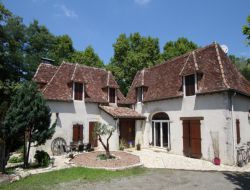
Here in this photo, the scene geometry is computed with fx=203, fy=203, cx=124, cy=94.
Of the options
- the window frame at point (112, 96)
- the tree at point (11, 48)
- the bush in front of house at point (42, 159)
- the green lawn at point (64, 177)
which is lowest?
the green lawn at point (64, 177)

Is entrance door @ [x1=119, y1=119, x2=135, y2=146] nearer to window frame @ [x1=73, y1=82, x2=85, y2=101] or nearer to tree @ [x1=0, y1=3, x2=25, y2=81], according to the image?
window frame @ [x1=73, y1=82, x2=85, y2=101]

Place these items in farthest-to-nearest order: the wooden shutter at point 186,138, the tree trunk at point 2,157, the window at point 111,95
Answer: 1. the window at point 111,95
2. the wooden shutter at point 186,138
3. the tree trunk at point 2,157

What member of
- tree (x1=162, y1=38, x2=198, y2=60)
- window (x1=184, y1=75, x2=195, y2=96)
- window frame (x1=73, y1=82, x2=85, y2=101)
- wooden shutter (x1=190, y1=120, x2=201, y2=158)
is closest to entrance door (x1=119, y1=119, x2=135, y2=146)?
window frame (x1=73, y1=82, x2=85, y2=101)

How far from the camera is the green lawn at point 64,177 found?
8526mm

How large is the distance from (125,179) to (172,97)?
835 centimetres

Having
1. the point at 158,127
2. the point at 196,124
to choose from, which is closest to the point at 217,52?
the point at 196,124

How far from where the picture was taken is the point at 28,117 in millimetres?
11008

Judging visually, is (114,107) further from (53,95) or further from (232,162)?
(232,162)

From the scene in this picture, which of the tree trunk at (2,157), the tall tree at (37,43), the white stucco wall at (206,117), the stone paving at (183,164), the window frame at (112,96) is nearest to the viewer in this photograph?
the tree trunk at (2,157)

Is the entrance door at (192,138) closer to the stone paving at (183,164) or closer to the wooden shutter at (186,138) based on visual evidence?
the wooden shutter at (186,138)

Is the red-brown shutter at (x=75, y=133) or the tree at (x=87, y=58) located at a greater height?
the tree at (x=87, y=58)

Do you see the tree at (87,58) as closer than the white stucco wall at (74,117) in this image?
No

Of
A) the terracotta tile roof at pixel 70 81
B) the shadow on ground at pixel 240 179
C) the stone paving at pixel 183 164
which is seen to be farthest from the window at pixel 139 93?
the shadow on ground at pixel 240 179

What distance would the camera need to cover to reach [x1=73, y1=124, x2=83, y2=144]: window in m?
17.3
